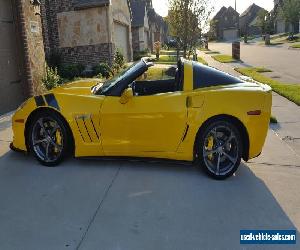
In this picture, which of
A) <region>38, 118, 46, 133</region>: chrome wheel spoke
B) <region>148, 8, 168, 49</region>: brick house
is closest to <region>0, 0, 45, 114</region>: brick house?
<region>38, 118, 46, 133</region>: chrome wheel spoke

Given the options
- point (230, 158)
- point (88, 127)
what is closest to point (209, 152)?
point (230, 158)

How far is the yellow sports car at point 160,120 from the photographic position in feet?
14.8

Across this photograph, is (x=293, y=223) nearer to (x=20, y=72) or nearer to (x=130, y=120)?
(x=130, y=120)

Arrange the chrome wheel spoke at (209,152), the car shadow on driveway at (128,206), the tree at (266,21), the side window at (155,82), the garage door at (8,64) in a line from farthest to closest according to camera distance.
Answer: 1. the tree at (266,21)
2. the garage door at (8,64)
3. the side window at (155,82)
4. the chrome wheel spoke at (209,152)
5. the car shadow on driveway at (128,206)

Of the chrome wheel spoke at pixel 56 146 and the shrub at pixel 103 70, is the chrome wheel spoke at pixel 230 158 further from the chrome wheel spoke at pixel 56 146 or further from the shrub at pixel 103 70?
the shrub at pixel 103 70

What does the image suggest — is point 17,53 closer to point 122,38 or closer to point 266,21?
point 122,38

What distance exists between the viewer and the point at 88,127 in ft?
15.5

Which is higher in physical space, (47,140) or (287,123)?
(47,140)

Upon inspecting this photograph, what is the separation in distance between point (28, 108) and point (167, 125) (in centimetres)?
191

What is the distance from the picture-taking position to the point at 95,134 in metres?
4.72

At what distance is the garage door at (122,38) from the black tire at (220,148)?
1734 centimetres

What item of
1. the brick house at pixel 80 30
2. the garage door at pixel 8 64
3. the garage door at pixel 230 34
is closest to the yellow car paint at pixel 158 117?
the garage door at pixel 8 64

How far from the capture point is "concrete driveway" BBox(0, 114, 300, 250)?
3258mm

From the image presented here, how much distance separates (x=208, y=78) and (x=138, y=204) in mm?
1903
